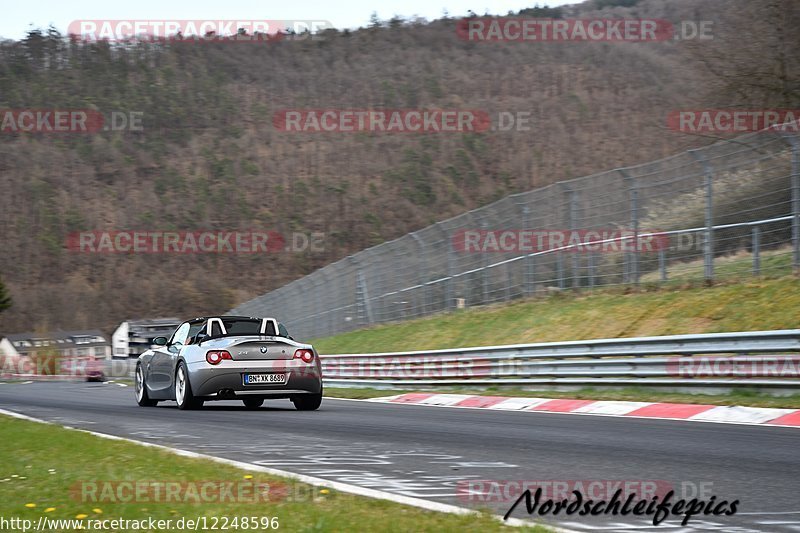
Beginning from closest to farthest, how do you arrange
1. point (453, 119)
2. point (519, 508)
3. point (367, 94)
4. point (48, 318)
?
point (519, 508)
point (48, 318)
point (453, 119)
point (367, 94)

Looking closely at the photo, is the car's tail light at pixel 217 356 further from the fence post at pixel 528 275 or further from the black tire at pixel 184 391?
the fence post at pixel 528 275

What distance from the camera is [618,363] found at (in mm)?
15031

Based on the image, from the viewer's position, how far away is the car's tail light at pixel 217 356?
1314 centimetres

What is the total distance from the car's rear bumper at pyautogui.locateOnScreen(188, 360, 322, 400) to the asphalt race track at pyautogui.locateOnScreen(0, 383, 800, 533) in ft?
1.57

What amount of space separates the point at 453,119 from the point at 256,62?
3901cm

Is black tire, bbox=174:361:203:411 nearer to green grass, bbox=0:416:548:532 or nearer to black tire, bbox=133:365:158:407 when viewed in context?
black tire, bbox=133:365:158:407

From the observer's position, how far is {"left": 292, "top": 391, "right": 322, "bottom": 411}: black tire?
13.9m

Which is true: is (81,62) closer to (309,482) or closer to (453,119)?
(453,119)

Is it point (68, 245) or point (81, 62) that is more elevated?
point (81, 62)

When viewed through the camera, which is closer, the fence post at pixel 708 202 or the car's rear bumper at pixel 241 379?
the car's rear bumper at pixel 241 379

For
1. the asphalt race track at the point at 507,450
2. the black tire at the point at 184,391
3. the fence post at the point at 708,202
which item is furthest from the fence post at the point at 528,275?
the black tire at the point at 184,391

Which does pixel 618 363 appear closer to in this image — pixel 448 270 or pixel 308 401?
pixel 308 401

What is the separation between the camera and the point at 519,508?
5305mm

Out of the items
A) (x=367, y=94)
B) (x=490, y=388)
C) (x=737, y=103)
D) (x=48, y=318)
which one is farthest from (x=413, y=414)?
(x=367, y=94)
